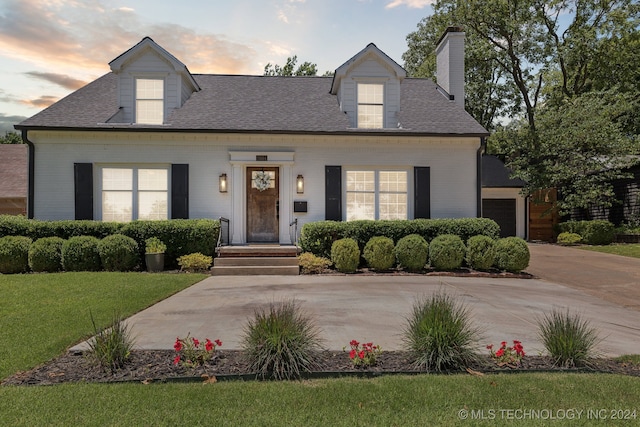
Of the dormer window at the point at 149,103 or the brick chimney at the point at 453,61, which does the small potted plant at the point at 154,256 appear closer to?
the dormer window at the point at 149,103

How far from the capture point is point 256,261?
10.2m

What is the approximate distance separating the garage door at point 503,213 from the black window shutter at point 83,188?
1687 centimetres

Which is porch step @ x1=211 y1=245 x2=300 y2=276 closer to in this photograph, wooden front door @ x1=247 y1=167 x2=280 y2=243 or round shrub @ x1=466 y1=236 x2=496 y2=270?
wooden front door @ x1=247 y1=167 x2=280 y2=243

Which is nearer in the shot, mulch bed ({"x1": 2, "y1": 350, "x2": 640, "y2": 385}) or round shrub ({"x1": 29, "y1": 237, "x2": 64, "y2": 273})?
mulch bed ({"x1": 2, "y1": 350, "x2": 640, "y2": 385})

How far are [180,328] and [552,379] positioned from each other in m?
4.11

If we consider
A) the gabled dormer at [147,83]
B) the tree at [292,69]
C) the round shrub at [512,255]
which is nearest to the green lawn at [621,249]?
the round shrub at [512,255]

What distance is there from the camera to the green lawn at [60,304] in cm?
418

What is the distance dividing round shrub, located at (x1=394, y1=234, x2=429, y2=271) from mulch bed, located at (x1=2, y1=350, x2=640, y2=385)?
19.3 feet

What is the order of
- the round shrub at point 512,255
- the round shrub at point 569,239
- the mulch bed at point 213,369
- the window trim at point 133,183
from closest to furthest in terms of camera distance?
the mulch bed at point 213,369 → the round shrub at point 512,255 → the window trim at point 133,183 → the round shrub at point 569,239

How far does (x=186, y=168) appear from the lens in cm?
1161

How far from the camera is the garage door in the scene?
19484mm

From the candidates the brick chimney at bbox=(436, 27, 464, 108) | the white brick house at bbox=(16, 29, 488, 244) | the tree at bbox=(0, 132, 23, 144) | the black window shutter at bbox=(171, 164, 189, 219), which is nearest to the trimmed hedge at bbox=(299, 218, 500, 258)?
the white brick house at bbox=(16, 29, 488, 244)

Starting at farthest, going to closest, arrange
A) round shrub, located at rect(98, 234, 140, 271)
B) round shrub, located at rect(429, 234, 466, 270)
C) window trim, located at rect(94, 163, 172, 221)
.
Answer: window trim, located at rect(94, 163, 172, 221)
round shrub, located at rect(429, 234, 466, 270)
round shrub, located at rect(98, 234, 140, 271)

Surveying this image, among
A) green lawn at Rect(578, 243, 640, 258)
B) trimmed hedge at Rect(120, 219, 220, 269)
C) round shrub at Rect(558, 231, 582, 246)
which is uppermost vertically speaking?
trimmed hedge at Rect(120, 219, 220, 269)
